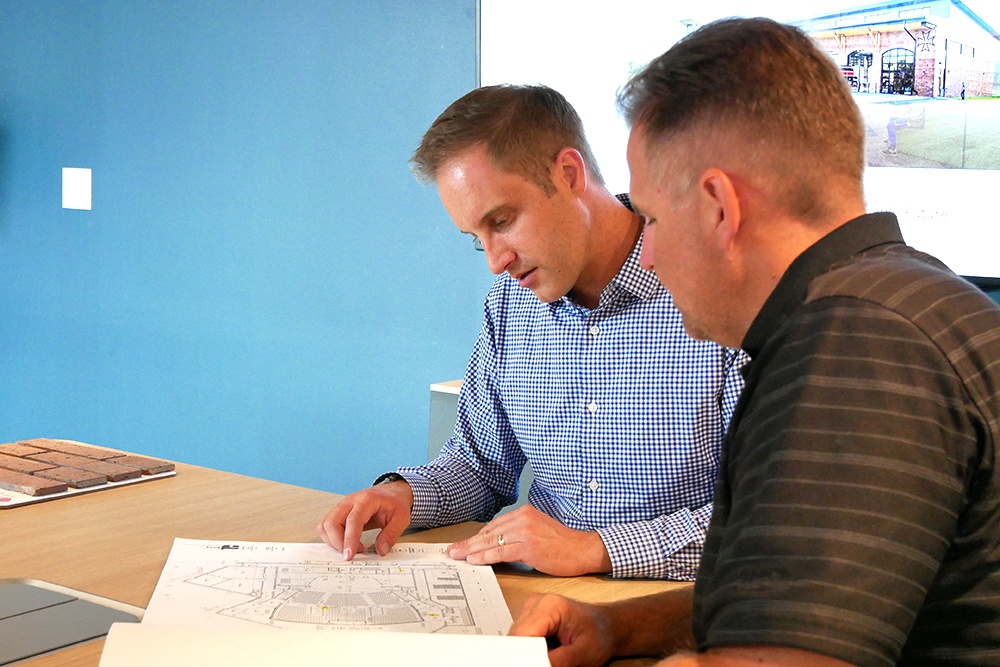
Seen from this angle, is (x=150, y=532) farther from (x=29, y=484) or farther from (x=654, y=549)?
(x=654, y=549)

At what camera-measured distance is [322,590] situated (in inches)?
48.3

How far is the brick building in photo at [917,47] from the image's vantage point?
7.11ft

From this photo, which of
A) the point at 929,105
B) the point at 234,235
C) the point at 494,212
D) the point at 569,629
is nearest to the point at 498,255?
the point at 494,212

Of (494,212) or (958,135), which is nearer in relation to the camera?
(494,212)

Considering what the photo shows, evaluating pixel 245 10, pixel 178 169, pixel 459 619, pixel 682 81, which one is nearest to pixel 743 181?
pixel 682 81

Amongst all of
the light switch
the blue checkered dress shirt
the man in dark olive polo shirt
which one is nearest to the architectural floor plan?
the blue checkered dress shirt

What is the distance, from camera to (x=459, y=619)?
115cm

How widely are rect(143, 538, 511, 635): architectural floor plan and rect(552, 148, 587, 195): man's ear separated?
1.97 ft

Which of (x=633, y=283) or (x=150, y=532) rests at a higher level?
(x=633, y=283)

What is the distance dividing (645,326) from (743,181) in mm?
829

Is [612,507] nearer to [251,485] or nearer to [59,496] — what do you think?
[251,485]

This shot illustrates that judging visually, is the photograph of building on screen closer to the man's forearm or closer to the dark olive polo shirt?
the man's forearm

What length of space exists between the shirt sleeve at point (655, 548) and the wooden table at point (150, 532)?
18 mm

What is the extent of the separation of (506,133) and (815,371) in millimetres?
1006
